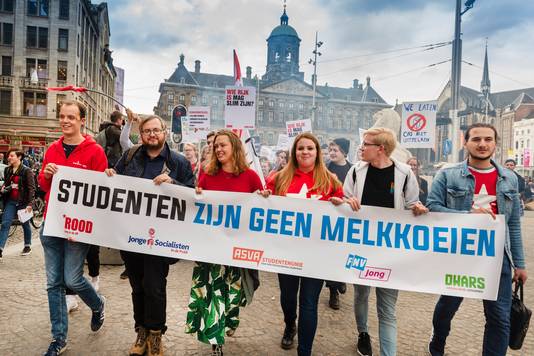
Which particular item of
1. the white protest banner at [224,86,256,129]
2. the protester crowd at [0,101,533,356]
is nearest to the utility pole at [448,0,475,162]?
the white protest banner at [224,86,256,129]

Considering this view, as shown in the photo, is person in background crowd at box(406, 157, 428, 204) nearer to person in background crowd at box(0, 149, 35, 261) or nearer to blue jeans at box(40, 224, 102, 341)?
blue jeans at box(40, 224, 102, 341)

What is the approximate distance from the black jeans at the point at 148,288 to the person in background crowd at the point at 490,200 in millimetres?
2361

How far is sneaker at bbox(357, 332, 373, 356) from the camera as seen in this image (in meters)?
3.59

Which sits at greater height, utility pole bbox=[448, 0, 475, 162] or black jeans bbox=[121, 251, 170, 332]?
utility pole bbox=[448, 0, 475, 162]

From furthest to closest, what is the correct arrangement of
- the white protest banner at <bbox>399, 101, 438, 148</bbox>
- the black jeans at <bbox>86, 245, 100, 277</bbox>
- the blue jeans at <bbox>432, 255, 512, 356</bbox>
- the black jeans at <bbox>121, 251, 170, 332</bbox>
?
the white protest banner at <bbox>399, 101, 438, 148</bbox>
the black jeans at <bbox>86, 245, 100, 277</bbox>
the black jeans at <bbox>121, 251, 170, 332</bbox>
the blue jeans at <bbox>432, 255, 512, 356</bbox>

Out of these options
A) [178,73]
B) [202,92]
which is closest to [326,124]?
[202,92]

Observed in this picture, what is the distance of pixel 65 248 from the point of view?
3.53 m

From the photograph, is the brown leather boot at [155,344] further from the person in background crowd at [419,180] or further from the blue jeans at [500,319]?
the person in background crowd at [419,180]

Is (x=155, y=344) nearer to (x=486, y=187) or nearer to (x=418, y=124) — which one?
(x=486, y=187)

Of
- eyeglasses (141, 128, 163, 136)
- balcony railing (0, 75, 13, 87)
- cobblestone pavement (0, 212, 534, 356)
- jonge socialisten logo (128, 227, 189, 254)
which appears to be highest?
balcony railing (0, 75, 13, 87)

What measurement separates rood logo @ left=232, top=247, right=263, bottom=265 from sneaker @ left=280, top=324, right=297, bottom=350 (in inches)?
31.2

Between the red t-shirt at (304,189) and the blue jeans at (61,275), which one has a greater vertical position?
the red t-shirt at (304,189)

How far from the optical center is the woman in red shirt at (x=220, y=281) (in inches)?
133

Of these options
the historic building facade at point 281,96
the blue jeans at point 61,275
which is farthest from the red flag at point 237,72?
the historic building facade at point 281,96
